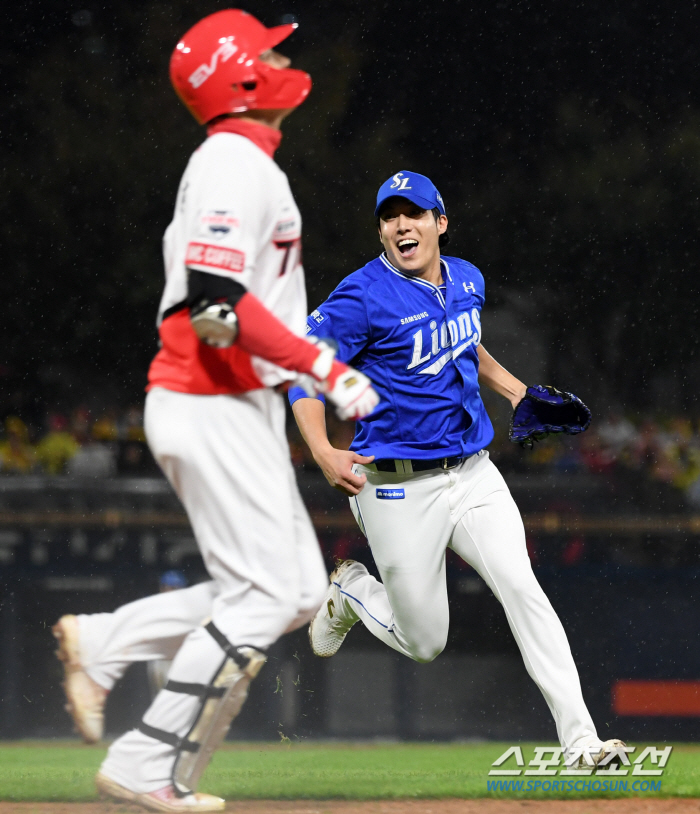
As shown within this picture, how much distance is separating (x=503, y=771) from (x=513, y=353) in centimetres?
466

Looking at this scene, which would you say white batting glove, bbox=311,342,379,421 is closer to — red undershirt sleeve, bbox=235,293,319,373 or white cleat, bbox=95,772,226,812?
red undershirt sleeve, bbox=235,293,319,373

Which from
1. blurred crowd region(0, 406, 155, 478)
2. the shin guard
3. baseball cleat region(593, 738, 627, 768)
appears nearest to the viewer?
the shin guard

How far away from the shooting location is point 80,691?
97.8 inches

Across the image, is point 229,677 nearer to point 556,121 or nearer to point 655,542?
point 655,542

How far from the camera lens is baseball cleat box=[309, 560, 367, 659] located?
375cm

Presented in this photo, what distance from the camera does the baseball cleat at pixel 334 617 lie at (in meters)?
3.75

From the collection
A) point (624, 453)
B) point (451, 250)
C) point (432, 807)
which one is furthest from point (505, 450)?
point (432, 807)

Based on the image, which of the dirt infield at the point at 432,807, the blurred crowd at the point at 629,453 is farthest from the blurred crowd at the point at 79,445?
the dirt infield at the point at 432,807

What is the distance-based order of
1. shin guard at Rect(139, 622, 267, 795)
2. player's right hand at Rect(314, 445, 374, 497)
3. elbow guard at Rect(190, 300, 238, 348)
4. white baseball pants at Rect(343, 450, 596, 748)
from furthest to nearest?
white baseball pants at Rect(343, 450, 596, 748) < player's right hand at Rect(314, 445, 374, 497) < shin guard at Rect(139, 622, 267, 795) < elbow guard at Rect(190, 300, 238, 348)

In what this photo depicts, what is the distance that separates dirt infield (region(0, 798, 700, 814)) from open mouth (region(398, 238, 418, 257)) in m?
1.76

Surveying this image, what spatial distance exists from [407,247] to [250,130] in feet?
3.39

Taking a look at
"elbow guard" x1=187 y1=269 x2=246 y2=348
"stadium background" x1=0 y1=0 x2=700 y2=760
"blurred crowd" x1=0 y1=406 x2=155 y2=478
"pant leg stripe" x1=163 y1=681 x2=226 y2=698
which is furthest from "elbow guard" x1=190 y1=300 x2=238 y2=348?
"blurred crowd" x1=0 y1=406 x2=155 y2=478

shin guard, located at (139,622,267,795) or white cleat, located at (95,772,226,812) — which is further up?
shin guard, located at (139,622,267,795)

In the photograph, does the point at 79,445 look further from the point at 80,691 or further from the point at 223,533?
the point at 223,533
